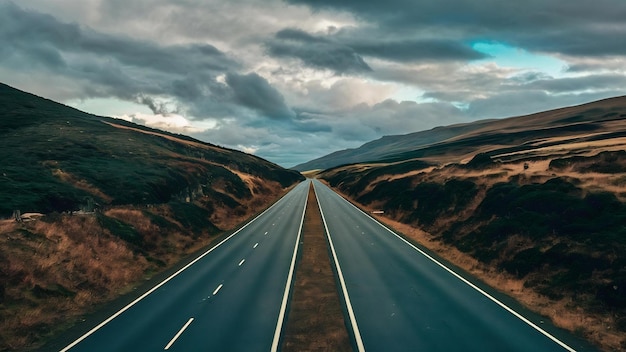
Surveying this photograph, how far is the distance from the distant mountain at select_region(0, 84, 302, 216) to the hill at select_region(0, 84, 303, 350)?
161 millimetres

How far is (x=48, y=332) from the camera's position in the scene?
51.7 feet

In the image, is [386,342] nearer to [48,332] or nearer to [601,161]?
[48,332]

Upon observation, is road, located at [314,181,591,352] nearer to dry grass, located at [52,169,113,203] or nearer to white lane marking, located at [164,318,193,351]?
white lane marking, located at [164,318,193,351]

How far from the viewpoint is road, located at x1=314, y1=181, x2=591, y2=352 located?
559 inches

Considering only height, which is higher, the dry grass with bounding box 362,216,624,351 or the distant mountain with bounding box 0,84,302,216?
the distant mountain with bounding box 0,84,302,216

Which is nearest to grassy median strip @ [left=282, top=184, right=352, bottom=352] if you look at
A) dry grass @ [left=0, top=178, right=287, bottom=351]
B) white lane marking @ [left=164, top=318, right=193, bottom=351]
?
white lane marking @ [left=164, top=318, right=193, bottom=351]

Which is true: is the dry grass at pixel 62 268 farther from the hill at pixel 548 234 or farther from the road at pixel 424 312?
the hill at pixel 548 234

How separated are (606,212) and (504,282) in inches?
357

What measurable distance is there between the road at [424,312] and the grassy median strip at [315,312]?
2.04ft

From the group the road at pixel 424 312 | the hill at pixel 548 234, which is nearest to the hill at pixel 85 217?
the road at pixel 424 312

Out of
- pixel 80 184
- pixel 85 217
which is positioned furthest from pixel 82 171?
pixel 85 217

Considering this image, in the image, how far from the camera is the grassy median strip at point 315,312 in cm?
1434

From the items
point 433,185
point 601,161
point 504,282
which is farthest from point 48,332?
point 433,185

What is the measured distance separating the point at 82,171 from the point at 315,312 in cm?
4054
